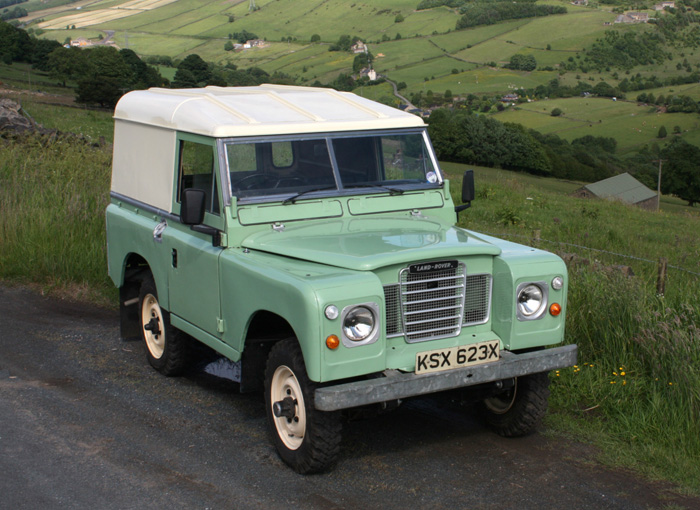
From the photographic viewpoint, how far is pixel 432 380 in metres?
4.68

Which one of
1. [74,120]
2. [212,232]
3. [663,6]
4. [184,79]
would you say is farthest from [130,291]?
[663,6]

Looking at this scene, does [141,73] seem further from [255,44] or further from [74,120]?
[255,44]

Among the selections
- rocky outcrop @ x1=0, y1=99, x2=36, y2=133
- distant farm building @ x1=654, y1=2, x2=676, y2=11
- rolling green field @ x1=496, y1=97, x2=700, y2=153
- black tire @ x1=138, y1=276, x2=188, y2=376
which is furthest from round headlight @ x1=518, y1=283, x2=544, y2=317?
distant farm building @ x1=654, y1=2, x2=676, y2=11

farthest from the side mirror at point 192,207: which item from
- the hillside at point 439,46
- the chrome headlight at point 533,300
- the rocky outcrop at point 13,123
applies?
the hillside at point 439,46

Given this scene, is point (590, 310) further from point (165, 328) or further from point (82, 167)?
point (82, 167)

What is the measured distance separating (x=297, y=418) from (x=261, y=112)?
245cm

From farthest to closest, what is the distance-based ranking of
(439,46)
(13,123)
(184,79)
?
(439,46) → (184,79) → (13,123)

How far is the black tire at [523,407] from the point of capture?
532 cm

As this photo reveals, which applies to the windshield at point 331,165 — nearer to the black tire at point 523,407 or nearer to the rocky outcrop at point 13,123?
the black tire at point 523,407

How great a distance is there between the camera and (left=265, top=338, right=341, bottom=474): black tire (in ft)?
15.3

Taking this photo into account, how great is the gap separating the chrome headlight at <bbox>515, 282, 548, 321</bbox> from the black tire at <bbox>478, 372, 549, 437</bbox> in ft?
1.59

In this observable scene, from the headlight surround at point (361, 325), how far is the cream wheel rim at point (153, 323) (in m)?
2.74

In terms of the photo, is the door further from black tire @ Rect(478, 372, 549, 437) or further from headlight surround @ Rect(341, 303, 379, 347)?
black tire @ Rect(478, 372, 549, 437)

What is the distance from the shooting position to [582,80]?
405 ft
